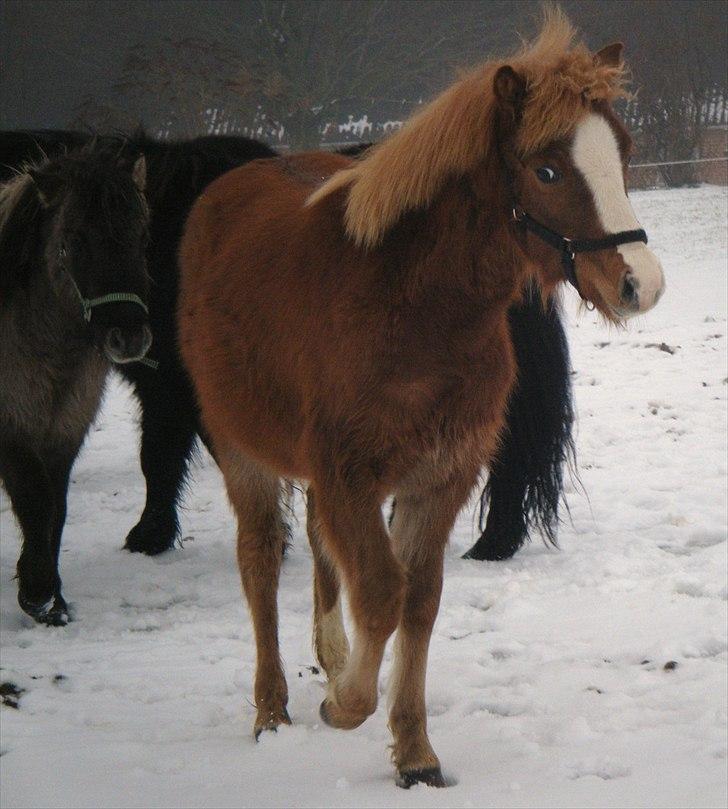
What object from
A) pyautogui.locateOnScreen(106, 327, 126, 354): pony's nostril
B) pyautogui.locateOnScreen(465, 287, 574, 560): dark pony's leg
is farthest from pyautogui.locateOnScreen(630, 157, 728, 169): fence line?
pyautogui.locateOnScreen(106, 327, 126, 354): pony's nostril

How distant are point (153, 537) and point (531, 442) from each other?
1855 millimetres

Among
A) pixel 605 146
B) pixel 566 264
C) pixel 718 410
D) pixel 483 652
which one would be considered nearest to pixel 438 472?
pixel 566 264

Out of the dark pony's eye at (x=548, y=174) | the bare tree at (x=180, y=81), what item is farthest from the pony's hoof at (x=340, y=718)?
the bare tree at (x=180, y=81)

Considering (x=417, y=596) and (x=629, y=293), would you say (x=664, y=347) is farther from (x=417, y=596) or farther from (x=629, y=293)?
(x=629, y=293)

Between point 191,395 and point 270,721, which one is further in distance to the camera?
point 191,395

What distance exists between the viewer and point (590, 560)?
4.29 meters

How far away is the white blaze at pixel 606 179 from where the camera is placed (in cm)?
215

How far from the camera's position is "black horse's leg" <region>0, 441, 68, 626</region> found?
13.4 ft

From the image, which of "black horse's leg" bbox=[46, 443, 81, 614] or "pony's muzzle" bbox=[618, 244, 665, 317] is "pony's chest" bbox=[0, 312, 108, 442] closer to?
"black horse's leg" bbox=[46, 443, 81, 614]

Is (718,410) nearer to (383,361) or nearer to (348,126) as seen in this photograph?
(383,361)

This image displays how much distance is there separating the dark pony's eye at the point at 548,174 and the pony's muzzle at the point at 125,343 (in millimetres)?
1803

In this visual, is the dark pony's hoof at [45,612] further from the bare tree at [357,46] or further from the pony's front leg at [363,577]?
the bare tree at [357,46]

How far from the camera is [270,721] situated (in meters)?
2.94

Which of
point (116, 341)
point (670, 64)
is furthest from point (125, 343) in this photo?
point (670, 64)
